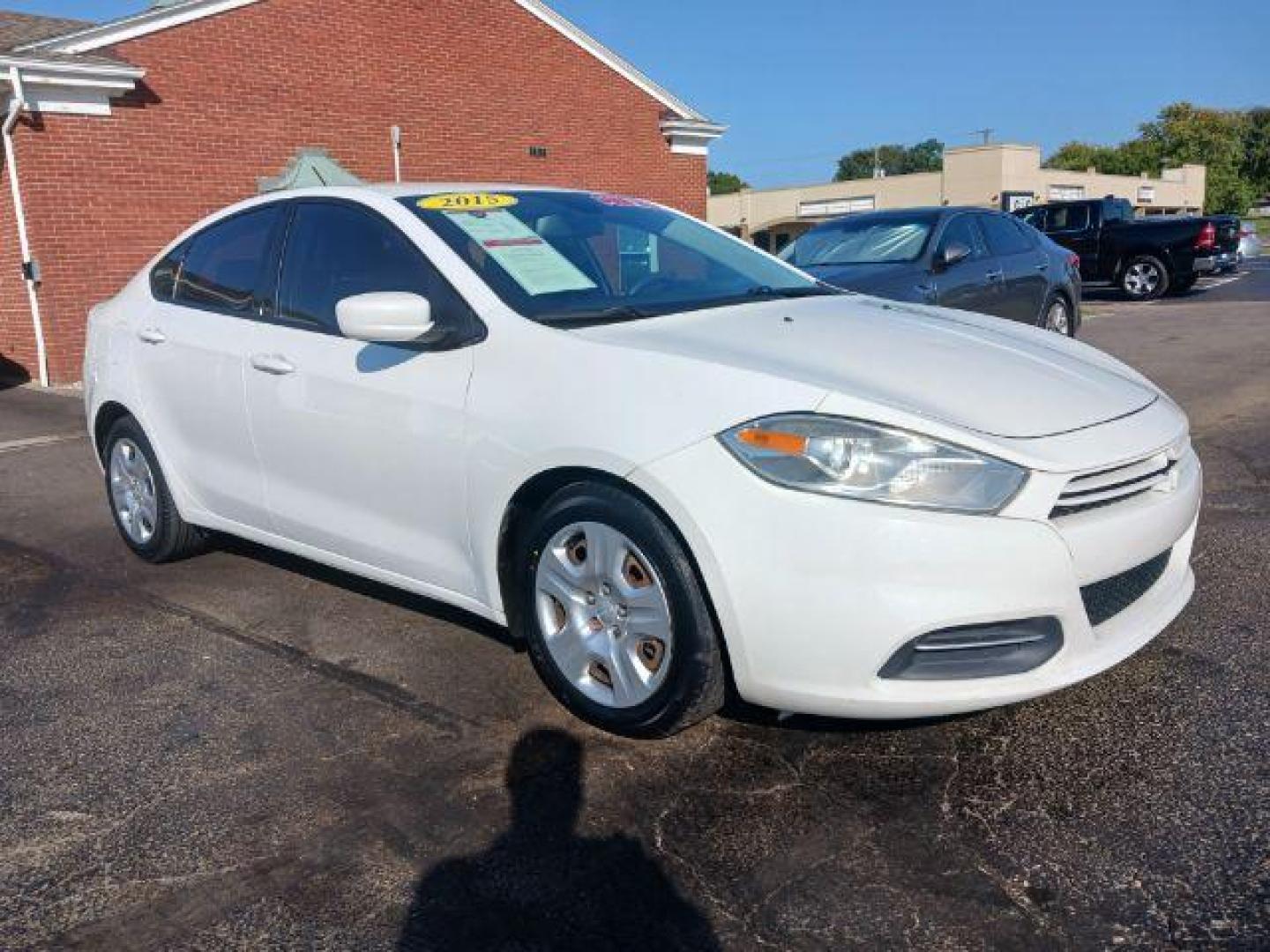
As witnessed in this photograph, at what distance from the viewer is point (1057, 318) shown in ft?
32.6

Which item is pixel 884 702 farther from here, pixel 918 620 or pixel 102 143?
pixel 102 143

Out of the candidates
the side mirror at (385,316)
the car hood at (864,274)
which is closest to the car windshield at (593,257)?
the side mirror at (385,316)

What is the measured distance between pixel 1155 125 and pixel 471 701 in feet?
258

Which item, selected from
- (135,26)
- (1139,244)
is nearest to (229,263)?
(135,26)

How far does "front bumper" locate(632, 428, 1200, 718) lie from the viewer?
2682 mm

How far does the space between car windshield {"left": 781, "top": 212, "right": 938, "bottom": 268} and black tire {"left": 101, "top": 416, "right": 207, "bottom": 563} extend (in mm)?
5179

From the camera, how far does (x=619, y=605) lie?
3137mm

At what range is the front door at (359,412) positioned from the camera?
11.5ft

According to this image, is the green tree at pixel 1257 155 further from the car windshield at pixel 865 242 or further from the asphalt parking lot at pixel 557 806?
the asphalt parking lot at pixel 557 806

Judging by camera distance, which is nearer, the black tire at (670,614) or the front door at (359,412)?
the black tire at (670,614)

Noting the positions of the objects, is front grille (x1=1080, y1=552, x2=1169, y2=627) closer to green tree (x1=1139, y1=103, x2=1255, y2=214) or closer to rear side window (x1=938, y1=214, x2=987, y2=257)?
rear side window (x1=938, y1=214, x2=987, y2=257)

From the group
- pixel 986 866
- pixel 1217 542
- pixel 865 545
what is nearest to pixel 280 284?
pixel 865 545

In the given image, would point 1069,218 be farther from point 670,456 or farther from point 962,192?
point 962,192

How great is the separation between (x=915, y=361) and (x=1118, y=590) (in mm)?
831
